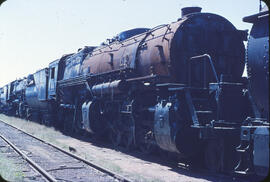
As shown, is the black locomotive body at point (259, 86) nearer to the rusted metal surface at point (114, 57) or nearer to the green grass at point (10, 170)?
the green grass at point (10, 170)

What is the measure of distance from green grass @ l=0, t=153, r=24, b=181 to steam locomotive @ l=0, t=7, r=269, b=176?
157 inches

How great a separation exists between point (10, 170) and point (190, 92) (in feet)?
17.6

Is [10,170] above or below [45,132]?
below

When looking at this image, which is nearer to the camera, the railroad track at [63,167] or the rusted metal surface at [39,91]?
the railroad track at [63,167]

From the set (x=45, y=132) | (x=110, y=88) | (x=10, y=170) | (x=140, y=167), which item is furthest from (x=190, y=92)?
(x=45, y=132)

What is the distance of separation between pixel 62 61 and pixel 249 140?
16.6m

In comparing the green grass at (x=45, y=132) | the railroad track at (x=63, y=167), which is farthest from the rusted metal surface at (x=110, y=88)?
the railroad track at (x=63, y=167)

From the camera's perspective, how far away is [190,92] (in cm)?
981

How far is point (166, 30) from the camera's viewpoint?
11117 millimetres

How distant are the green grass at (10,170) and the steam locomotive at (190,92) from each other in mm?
3984

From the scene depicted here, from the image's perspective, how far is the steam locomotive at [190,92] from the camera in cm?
673

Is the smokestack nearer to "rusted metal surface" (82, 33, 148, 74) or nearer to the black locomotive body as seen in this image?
"rusted metal surface" (82, 33, 148, 74)

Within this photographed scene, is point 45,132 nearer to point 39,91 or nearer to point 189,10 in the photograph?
point 39,91

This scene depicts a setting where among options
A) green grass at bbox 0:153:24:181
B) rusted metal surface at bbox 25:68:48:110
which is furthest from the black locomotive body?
rusted metal surface at bbox 25:68:48:110
